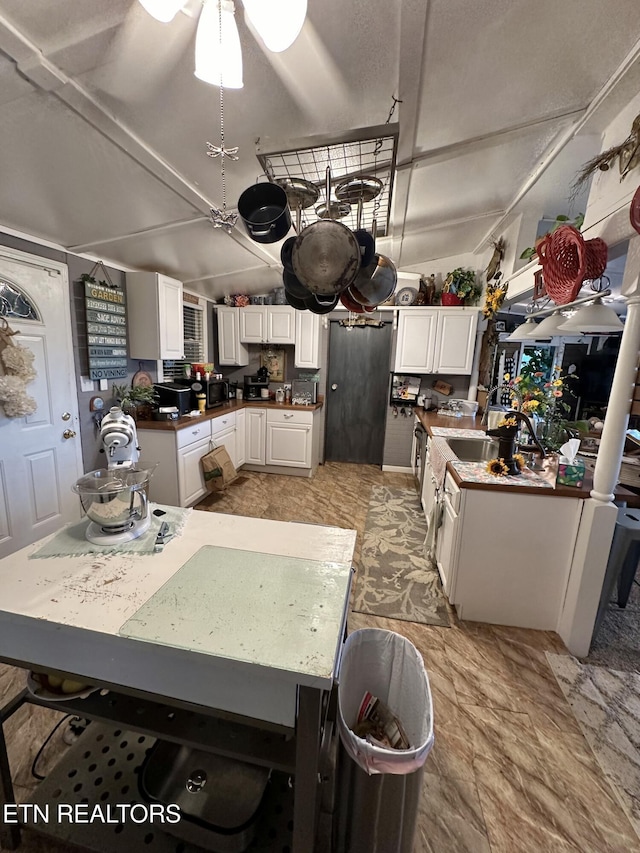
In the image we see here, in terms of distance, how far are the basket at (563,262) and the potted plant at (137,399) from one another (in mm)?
3156

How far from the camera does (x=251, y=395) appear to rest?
178 inches

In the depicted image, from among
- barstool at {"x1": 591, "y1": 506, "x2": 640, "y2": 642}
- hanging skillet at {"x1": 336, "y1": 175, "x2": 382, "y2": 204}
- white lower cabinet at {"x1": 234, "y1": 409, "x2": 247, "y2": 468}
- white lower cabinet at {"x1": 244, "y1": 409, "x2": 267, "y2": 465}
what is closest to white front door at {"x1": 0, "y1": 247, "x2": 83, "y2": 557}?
white lower cabinet at {"x1": 234, "y1": 409, "x2": 247, "y2": 468}

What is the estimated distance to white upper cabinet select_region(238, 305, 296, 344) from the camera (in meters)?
4.23

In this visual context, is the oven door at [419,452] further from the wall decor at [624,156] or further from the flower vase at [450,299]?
the wall decor at [624,156]

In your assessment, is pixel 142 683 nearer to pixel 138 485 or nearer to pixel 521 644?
pixel 138 485

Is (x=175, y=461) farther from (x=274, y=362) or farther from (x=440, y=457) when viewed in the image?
(x=440, y=457)

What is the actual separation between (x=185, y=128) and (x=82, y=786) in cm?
267

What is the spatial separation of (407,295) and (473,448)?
7.05 feet

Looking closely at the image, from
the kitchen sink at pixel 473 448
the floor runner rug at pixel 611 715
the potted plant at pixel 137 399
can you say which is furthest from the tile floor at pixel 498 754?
the potted plant at pixel 137 399

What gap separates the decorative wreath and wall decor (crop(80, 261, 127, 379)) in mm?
539

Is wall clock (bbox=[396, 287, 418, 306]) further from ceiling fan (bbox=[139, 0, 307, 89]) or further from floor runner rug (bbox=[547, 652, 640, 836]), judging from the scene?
floor runner rug (bbox=[547, 652, 640, 836])

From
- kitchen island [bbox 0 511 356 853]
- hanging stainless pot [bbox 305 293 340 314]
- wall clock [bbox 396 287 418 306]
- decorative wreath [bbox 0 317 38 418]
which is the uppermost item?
wall clock [bbox 396 287 418 306]

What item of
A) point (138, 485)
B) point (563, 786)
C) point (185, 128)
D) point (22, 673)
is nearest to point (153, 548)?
point (138, 485)

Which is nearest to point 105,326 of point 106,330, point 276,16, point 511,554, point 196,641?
point 106,330
